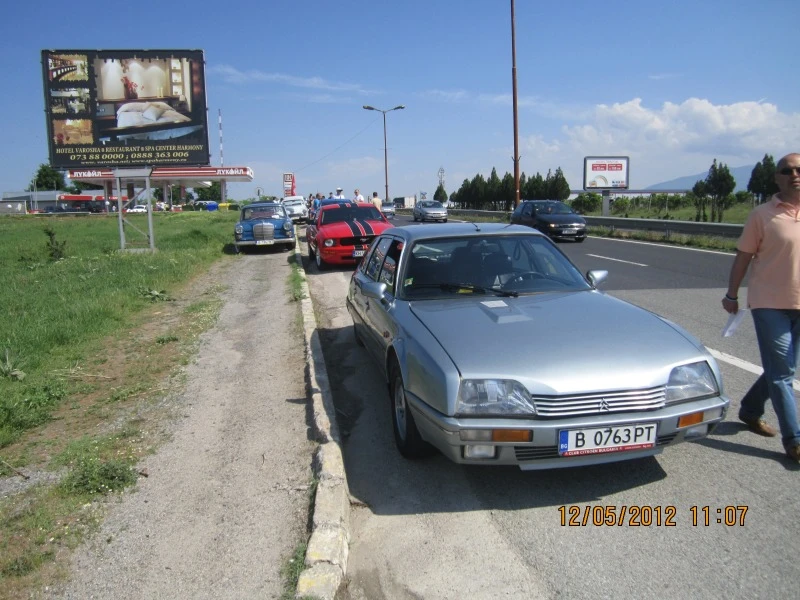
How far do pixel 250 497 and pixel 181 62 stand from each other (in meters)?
17.6

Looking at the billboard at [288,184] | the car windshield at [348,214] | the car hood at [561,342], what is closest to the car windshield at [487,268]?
the car hood at [561,342]

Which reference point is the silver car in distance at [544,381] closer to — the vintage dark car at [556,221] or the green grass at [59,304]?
the green grass at [59,304]

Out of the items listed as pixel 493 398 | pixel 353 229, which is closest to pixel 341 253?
pixel 353 229

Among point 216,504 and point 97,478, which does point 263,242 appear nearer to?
point 97,478

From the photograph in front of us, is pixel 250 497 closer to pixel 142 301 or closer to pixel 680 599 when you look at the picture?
pixel 680 599

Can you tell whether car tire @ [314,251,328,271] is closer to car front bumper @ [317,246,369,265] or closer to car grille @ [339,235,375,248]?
car front bumper @ [317,246,369,265]

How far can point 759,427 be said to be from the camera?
438cm

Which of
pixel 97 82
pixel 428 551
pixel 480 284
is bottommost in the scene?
pixel 428 551

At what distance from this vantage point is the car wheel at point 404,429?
403 centimetres

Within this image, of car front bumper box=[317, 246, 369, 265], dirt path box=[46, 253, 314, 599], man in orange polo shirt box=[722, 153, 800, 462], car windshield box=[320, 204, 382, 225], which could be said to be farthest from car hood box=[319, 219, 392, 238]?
man in orange polo shirt box=[722, 153, 800, 462]

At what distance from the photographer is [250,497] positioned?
3779 mm

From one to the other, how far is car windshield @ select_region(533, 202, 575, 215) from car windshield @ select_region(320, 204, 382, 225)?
8.60m

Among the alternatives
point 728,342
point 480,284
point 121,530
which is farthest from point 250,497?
point 728,342
